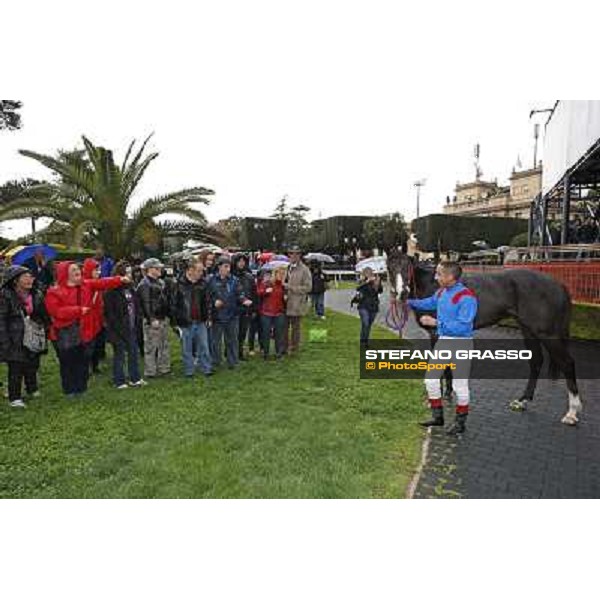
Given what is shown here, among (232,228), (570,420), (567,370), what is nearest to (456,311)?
(567,370)

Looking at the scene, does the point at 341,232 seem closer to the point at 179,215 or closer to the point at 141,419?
the point at 179,215

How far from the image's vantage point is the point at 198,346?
655 cm

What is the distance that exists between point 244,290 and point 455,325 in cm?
384

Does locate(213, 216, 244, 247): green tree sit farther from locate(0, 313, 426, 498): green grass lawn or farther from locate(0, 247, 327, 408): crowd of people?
locate(0, 313, 426, 498): green grass lawn

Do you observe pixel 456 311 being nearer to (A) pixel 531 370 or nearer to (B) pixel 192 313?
(A) pixel 531 370

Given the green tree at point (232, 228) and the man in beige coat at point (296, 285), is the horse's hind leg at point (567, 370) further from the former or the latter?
the green tree at point (232, 228)

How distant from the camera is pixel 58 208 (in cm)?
1051

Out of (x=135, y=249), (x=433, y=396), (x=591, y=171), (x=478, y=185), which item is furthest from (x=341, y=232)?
(x=478, y=185)

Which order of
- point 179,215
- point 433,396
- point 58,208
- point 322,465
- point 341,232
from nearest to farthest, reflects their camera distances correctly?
point 322,465 < point 433,396 < point 58,208 < point 179,215 < point 341,232

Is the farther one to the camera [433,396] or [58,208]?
[58,208]

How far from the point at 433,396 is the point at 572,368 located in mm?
1622

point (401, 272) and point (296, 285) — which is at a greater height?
point (401, 272)

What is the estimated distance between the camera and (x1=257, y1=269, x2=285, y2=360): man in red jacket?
7.43 metres

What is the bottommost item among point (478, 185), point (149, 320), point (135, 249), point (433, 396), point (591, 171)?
point (433, 396)
